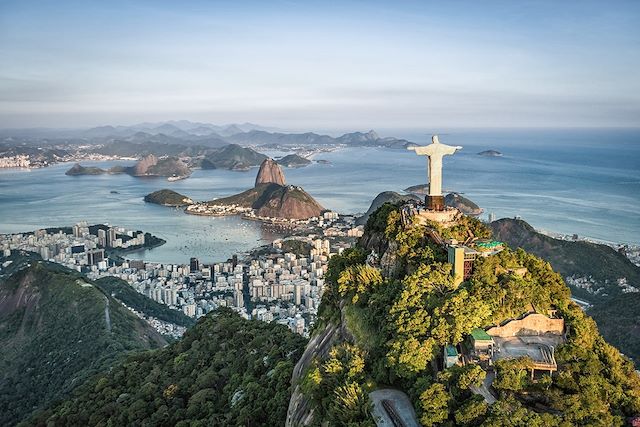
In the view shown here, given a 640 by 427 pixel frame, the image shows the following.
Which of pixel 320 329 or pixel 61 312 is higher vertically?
pixel 320 329

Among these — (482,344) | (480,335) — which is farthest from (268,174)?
(482,344)

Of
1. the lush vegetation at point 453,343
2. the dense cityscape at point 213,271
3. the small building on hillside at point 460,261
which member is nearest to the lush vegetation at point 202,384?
the lush vegetation at point 453,343

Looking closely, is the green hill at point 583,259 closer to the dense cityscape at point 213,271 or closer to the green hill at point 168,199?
the dense cityscape at point 213,271

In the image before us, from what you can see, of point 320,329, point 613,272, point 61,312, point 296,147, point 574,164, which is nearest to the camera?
point 320,329

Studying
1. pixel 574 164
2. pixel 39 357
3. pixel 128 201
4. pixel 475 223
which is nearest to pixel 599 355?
pixel 475 223

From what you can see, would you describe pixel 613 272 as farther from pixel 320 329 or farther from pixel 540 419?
pixel 540 419

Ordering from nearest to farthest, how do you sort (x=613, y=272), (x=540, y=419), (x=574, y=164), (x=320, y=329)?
(x=540, y=419), (x=320, y=329), (x=613, y=272), (x=574, y=164)

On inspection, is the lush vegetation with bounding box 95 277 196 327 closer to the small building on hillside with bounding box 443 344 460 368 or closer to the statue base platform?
the statue base platform
